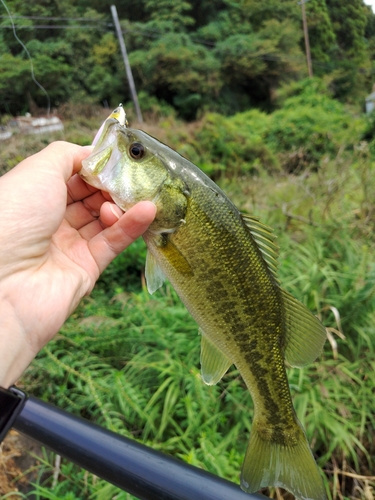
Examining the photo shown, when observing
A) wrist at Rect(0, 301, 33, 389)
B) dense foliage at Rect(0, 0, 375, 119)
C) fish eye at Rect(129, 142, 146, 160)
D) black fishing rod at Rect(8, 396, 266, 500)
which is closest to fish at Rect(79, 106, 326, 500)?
fish eye at Rect(129, 142, 146, 160)

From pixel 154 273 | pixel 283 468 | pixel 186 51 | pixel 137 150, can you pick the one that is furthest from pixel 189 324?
pixel 186 51

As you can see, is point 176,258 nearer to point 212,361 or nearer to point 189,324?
point 212,361

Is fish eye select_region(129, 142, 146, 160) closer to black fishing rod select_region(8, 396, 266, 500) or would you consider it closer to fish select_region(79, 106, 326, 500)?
fish select_region(79, 106, 326, 500)

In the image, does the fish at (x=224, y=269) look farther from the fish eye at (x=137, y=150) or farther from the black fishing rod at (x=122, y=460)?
the black fishing rod at (x=122, y=460)

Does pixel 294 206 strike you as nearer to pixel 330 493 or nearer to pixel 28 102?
pixel 330 493

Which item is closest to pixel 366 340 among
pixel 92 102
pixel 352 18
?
pixel 352 18
